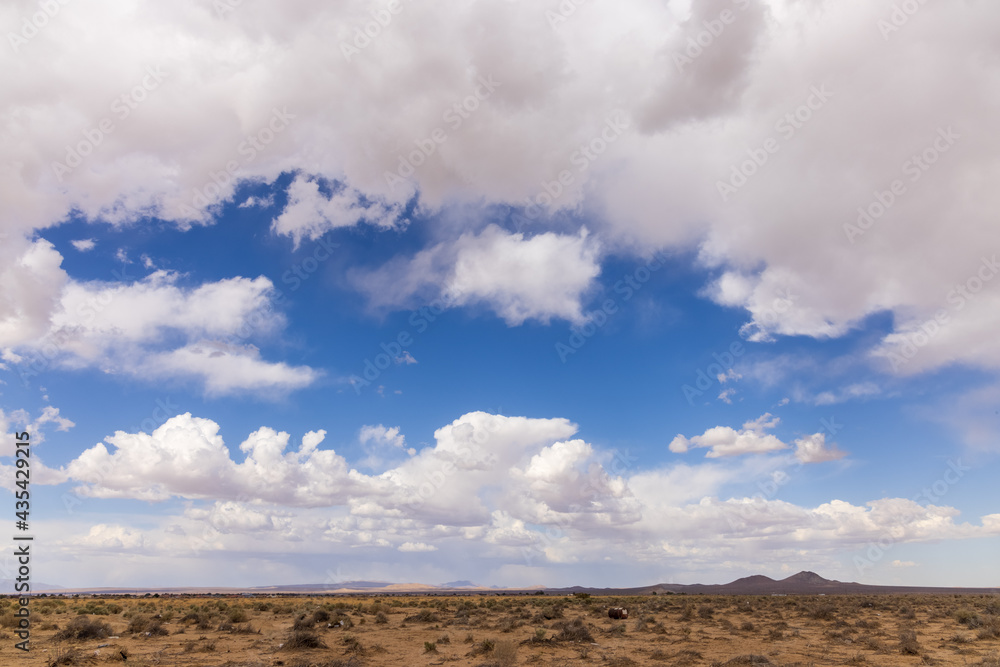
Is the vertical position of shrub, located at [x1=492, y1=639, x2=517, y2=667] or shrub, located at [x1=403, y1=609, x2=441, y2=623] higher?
shrub, located at [x1=492, y1=639, x2=517, y2=667]

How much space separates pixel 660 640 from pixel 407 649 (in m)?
13.3

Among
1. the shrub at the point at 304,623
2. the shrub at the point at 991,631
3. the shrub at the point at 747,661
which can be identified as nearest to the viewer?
the shrub at the point at 747,661

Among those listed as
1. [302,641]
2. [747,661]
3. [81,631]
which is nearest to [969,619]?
[747,661]

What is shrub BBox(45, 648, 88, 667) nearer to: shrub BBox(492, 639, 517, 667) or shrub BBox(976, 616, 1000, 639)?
shrub BBox(492, 639, 517, 667)

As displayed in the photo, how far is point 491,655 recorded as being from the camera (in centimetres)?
2519

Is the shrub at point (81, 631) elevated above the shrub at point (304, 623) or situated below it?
above

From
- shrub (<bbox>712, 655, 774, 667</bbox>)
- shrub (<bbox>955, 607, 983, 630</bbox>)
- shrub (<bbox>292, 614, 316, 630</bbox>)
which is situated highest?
shrub (<bbox>712, 655, 774, 667</bbox>)

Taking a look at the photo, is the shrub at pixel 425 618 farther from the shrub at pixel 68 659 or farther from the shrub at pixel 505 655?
the shrub at pixel 68 659

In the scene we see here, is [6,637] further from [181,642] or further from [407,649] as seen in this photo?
[407,649]

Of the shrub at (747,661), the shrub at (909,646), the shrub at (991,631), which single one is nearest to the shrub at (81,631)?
the shrub at (747,661)

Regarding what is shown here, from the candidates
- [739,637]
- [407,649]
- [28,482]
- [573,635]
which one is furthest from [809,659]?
[28,482]

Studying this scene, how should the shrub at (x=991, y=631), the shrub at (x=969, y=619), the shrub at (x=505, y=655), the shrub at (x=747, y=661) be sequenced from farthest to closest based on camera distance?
the shrub at (x=969, y=619) < the shrub at (x=991, y=631) < the shrub at (x=505, y=655) < the shrub at (x=747, y=661)

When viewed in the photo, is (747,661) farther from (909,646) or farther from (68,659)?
(68,659)

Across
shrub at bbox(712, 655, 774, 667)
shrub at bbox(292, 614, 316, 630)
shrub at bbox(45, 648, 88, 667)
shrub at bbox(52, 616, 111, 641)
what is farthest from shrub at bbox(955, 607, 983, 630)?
shrub at bbox(52, 616, 111, 641)
